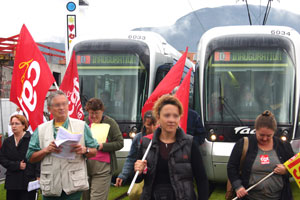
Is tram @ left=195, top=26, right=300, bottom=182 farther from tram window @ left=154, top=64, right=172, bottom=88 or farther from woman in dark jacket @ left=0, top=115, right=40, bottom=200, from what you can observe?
woman in dark jacket @ left=0, top=115, right=40, bottom=200

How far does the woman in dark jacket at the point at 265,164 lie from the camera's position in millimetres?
4930

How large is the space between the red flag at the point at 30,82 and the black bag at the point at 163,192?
262 cm

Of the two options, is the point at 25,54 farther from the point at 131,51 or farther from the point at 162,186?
the point at 131,51

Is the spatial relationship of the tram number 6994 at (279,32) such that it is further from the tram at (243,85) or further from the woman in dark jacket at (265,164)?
the woman in dark jacket at (265,164)

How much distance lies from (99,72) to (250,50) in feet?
9.99

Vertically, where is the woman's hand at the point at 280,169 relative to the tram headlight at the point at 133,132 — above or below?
above

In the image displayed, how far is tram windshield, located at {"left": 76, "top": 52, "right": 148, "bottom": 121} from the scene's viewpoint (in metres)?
10.8

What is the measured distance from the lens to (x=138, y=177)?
4.31 m

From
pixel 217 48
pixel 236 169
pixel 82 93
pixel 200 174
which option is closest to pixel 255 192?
pixel 236 169

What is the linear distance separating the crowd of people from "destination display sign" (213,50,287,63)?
404 centimetres

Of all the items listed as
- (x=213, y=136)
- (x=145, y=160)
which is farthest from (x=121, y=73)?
(x=145, y=160)

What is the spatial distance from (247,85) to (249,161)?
5.17 m

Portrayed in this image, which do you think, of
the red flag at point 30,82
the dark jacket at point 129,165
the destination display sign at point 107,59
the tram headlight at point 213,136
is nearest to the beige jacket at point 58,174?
the dark jacket at point 129,165

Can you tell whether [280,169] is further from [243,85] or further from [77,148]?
[243,85]
